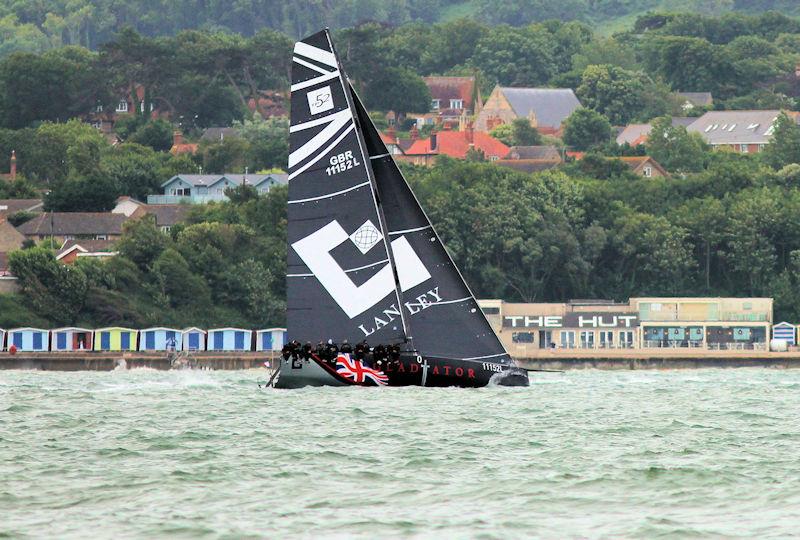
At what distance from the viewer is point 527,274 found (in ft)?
379

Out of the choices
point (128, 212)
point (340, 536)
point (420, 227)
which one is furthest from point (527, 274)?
point (340, 536)

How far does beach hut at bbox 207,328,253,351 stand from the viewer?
10012 centimetres

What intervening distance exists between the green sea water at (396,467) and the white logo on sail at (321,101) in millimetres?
6956

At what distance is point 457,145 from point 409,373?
119676mm

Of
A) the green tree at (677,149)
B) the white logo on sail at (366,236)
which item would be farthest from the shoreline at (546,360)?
the green tree at (677,149)

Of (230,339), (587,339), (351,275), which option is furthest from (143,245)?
(351,275)

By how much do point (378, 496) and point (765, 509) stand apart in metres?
5.42

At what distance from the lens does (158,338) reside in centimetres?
9994

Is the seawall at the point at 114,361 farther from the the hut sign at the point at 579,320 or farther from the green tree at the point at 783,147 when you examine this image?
the green tree at the point at 783,147

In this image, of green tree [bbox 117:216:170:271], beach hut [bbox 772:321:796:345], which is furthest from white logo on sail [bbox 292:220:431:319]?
beach hut [bbox 772:321:796:345]

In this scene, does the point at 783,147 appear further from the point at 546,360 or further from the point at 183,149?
the point at 546,360

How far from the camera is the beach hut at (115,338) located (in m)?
99.1

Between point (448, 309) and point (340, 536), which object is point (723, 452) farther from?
point (448, 309)

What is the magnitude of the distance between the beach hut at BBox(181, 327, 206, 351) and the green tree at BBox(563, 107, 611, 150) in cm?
7993
